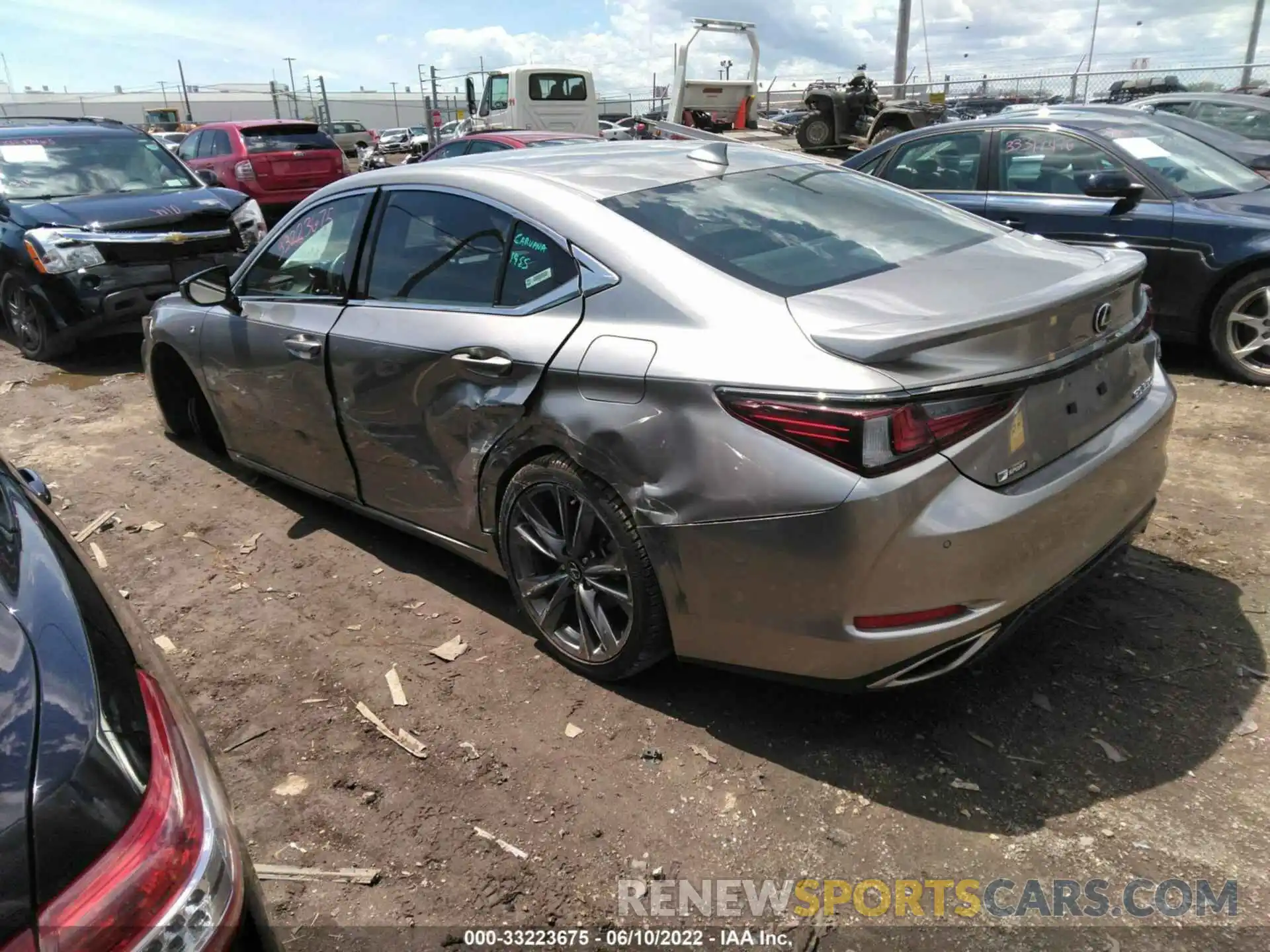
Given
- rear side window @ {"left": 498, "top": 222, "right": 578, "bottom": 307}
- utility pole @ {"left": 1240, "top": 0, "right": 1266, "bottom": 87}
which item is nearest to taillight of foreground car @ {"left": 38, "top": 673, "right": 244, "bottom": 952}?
rear side window @ {"left": 498, "top": 222, "right": 578, "bottom": 307}

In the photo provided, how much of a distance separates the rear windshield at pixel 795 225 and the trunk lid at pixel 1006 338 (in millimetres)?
124

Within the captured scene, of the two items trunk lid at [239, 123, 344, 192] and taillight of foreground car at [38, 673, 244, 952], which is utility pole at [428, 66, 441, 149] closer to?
trunk lid at [239, 123, 344, 192]

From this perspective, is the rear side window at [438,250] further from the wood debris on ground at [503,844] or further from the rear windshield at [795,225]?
the wood debris on ground at [503,844]

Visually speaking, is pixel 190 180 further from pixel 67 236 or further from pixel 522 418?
pixel 522 418

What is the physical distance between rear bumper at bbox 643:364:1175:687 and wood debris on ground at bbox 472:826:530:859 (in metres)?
0.72

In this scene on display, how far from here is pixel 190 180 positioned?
28.1ft

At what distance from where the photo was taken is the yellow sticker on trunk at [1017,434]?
7.61 feet

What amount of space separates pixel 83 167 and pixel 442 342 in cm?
690

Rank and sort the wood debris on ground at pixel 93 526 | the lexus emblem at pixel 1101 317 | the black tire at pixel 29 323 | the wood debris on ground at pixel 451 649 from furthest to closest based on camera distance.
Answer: the black tire at pixel 29 323, the wood debris on ground at pixel 93 526, the wood debris on ground at pixel 451 649, the lexus emblem at pixel 1101 317

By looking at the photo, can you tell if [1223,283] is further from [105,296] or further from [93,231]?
[93,231]

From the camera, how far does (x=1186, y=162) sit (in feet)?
20.3

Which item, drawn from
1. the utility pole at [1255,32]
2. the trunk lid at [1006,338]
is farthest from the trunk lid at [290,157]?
the utility pole at [1255,32]

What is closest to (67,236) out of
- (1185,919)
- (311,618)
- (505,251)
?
(311,618)

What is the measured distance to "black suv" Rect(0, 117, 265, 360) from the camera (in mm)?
7203
